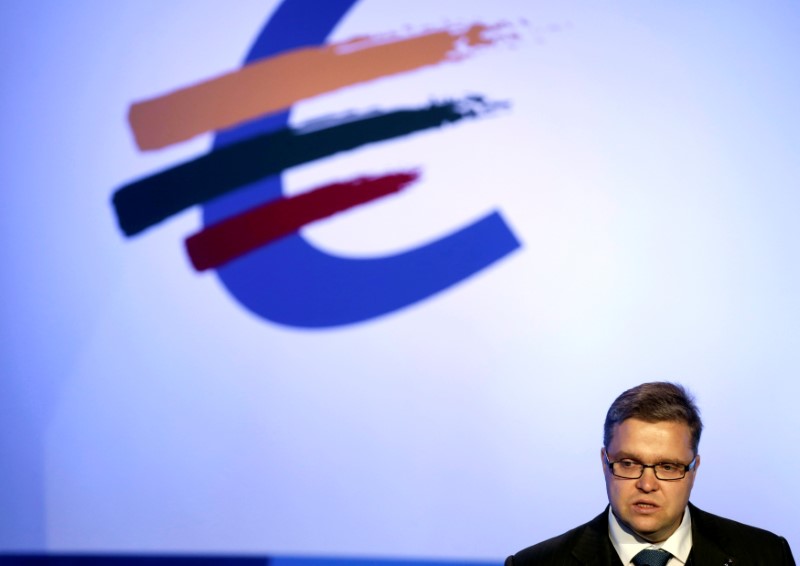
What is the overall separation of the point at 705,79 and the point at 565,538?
56.8 inches

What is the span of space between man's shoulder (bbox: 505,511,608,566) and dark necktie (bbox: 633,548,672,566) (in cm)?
8

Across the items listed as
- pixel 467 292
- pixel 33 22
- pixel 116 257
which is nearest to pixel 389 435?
pixel 467 292

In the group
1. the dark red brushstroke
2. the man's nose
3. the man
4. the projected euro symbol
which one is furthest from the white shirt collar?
the dark red brushstroke

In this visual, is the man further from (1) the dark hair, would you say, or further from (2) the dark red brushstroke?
(2) the dark red brushstroke

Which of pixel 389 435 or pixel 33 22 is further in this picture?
pixel 33 22

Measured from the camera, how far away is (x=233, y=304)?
2.93 m

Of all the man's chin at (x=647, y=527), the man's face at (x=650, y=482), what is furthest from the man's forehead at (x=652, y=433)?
the man's chin at (x=647, y=527)

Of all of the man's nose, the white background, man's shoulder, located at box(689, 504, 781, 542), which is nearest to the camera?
the man's nose

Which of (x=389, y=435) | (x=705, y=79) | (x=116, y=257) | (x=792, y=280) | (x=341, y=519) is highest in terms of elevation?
(x=705, y=79)

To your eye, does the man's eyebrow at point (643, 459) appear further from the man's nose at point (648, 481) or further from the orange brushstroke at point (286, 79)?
the orange brushstroke at point (286, 79)

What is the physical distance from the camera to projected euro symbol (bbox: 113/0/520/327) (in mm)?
2875

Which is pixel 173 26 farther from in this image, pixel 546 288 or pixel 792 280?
pixel 792 280

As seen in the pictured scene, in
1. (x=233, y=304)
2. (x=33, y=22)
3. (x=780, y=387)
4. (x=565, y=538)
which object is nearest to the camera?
(x=565, y=538)

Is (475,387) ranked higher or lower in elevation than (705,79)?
lower
